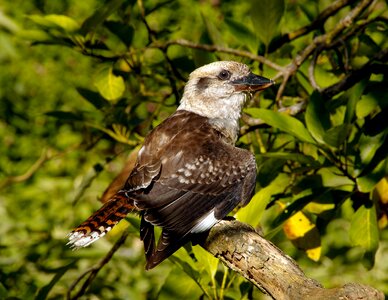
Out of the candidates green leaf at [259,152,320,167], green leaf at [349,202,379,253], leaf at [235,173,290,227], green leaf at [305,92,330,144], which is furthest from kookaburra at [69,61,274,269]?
green leaf at [349,202,379,253]

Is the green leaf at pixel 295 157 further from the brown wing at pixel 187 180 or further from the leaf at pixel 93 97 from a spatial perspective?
the leaf at pixel 93 97

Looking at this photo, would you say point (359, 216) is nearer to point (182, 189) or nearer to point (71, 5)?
point (182, 189)

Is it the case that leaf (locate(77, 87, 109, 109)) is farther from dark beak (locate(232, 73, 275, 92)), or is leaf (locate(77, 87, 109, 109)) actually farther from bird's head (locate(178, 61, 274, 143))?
dark beak (locate(232, 73, 275, 92))

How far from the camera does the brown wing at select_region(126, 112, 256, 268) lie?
3.50m

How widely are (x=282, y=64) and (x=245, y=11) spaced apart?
4.14m

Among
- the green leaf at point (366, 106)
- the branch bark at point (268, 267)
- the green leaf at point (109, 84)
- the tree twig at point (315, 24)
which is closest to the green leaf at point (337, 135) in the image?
the green leaf at point (366, 106)

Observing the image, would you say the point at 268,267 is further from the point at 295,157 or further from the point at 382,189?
the point at 382,189

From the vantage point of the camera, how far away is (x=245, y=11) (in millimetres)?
8469

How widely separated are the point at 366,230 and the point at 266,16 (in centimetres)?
119

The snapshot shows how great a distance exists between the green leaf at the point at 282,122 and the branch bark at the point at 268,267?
0.46 meters

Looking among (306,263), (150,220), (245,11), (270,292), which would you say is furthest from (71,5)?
(270,292)

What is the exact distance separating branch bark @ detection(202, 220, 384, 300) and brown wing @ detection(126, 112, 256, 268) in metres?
0.32

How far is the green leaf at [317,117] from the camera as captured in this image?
3.45 metres

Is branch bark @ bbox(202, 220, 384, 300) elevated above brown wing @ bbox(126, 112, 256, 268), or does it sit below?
above
